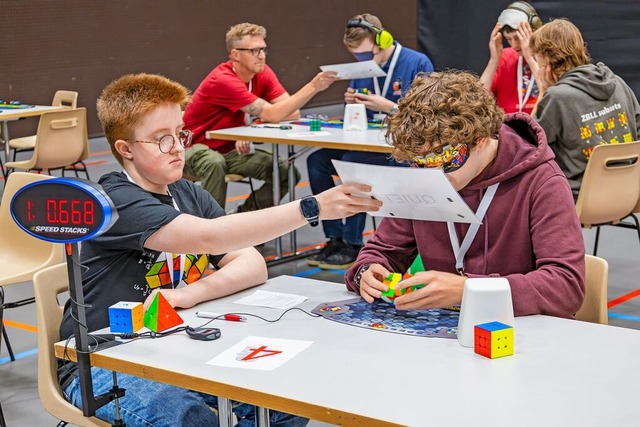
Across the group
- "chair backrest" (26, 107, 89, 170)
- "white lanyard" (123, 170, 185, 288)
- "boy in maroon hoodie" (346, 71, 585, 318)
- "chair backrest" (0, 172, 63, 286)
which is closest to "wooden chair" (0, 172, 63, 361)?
"chair backrest" (0, 172, 63, 286)

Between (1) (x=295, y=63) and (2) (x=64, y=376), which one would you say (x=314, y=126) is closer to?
Answer: (2) (x=64, y=376)

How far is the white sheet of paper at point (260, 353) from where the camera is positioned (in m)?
1.84

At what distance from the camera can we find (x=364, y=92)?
573 centimetres

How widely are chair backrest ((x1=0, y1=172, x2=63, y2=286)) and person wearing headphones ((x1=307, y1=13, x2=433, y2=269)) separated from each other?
2182mm

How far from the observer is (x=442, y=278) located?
2.13 m

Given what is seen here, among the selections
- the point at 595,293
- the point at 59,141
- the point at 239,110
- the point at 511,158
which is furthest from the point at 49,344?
the point at 59,141

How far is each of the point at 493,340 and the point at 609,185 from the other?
9.30 ft

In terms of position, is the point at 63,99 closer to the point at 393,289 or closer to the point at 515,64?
the point at 515,64

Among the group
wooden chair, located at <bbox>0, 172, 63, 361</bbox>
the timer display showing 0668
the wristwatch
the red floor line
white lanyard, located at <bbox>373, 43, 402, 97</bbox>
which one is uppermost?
white lanyard, located at <bbox>373, 43, 402, 97</bbox>

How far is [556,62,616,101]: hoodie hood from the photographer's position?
4.54m

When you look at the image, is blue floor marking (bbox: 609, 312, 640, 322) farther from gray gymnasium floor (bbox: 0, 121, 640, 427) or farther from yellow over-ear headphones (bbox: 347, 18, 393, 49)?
yellow over-ear headphones (bbox: 347, 18, 393, 49)

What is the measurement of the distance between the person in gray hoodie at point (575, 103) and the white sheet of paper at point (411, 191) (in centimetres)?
253

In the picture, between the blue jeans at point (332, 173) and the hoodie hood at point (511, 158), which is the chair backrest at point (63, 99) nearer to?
the blue jeans at point (332, 173)

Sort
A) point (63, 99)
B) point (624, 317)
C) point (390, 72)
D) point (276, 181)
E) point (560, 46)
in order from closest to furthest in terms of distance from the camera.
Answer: point (624, 317)
point (560, 46)
point (276, 181)
point (390, 72)
point (63, 99)
